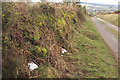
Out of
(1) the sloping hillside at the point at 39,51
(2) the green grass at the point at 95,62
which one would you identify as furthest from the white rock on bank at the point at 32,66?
(2) the green grass at the point at 95,62

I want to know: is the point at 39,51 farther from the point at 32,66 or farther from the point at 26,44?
the point at 32,66

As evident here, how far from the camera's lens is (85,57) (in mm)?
7312

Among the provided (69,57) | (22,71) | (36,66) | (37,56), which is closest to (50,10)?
(69,57)

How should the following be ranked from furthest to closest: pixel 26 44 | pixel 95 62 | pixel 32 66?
1. pixel 95 62
2. pixel 26 44
3. pixel 32 66

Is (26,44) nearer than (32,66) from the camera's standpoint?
No

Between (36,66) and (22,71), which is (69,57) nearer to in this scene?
(36,66)

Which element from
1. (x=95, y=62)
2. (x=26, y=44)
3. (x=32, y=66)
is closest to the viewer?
(x=32, y=66)

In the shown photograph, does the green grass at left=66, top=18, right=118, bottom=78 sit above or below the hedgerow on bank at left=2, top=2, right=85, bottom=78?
below

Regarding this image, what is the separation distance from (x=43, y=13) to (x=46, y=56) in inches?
106

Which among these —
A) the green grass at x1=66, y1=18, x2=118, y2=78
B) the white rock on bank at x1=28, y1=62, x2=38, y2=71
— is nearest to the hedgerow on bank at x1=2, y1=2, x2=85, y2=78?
the white rock on bank at x1=28, y1=62, x2=38, y2=71

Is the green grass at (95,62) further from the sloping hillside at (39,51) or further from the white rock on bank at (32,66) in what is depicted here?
the white rock on bank at (32,66)

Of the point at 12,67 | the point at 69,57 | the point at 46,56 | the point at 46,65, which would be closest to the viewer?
the point at 12,67

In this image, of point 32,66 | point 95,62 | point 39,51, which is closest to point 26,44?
point 39,51

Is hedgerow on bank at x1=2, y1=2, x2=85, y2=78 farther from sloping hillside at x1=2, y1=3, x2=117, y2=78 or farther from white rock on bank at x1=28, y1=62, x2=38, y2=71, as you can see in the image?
white rock on bank at x1=28, y1=62, x2=38, y2=71
